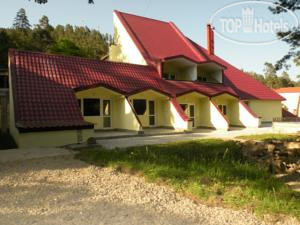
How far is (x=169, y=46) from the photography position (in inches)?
1073

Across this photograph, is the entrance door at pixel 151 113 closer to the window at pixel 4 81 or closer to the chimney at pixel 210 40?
the chimney at pixel 210 40

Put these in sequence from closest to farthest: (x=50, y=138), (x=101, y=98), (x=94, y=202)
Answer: (x=94, y=202) < (x=50, y=138) < (x=101, y=98)

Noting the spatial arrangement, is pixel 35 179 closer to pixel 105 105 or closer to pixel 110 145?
pixel 110 145

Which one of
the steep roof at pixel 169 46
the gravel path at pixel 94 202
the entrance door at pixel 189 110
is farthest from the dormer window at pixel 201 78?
the gravel path at pixel 94 202

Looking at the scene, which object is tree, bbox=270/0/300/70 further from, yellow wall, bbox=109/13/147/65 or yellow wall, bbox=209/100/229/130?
yellow wall, bbox=109/13/147/65

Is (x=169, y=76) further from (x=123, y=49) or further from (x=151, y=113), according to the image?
(x=123, y=49)

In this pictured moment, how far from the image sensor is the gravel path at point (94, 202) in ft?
15.3

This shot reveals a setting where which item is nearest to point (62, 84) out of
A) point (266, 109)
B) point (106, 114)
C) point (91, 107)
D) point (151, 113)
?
point (91, 107)

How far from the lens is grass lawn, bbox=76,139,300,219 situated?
521 centimetres

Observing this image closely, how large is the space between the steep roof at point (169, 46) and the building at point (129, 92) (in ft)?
0.41

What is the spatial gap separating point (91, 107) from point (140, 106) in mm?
4000

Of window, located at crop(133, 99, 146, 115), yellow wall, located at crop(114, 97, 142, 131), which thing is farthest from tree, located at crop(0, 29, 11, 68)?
yellow wall, located at crop(114, 97, 142, 131)

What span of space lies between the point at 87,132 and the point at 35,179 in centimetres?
690

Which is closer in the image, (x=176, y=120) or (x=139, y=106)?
(x=176, y=120)
